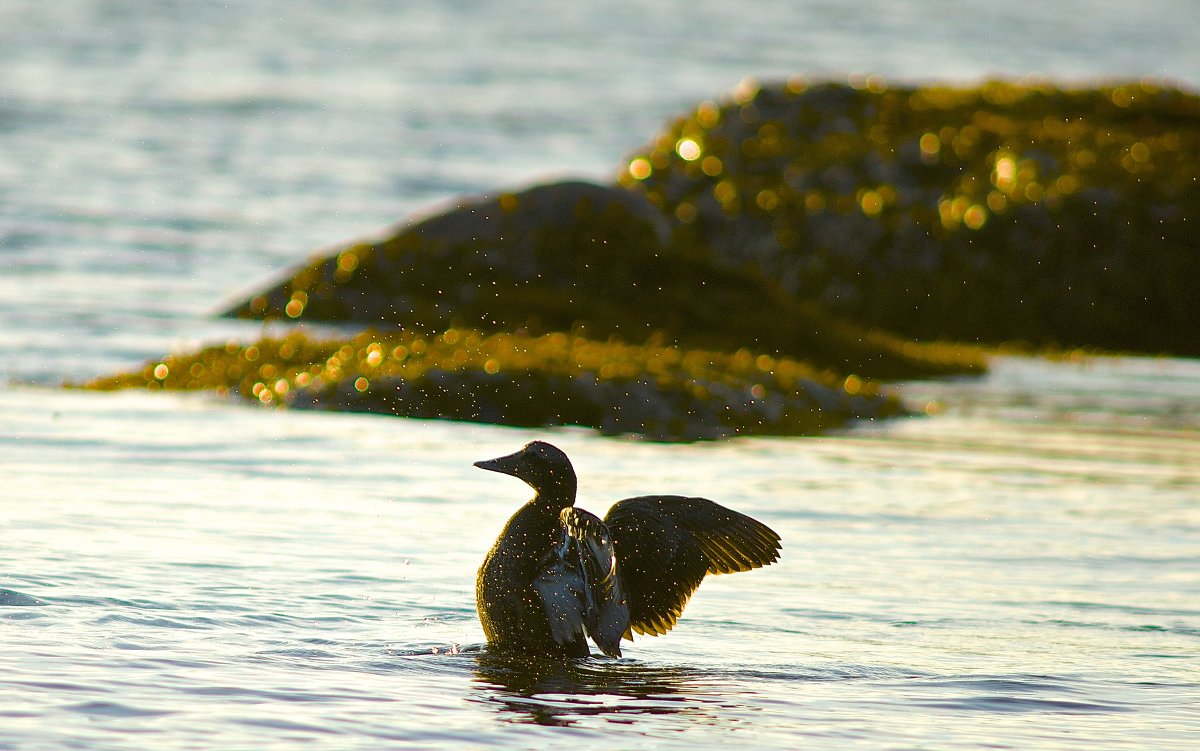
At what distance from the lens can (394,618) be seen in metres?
8.60

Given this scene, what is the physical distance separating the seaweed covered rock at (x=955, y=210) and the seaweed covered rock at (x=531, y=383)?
6633mm

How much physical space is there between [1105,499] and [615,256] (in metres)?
7.55

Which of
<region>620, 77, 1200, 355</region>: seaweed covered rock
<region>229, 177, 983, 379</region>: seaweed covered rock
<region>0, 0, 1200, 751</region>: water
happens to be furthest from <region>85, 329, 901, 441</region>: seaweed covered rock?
<region>620, 77, 1200, 355</region>: seaweed covered rock

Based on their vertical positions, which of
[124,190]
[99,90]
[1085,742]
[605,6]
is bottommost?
[1085,742]

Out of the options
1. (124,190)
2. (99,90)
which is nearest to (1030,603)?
(124,190)

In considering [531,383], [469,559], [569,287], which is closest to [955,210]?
[569,287]

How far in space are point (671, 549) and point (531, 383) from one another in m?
5.97

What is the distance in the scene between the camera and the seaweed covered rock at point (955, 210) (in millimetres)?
22109

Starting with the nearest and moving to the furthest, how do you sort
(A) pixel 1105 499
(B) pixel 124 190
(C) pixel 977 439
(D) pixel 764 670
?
(D) pixel 764 670
(A) pixel 1105 499
(C) pixel 977 439
(B) pixel 124 190

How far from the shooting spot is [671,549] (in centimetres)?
855

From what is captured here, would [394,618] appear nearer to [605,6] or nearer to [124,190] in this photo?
[124,190]

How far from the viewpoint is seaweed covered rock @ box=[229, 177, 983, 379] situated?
58.7ft

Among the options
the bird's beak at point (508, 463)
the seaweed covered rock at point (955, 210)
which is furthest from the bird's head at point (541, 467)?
the seaweed covered rock at point (955, 210)

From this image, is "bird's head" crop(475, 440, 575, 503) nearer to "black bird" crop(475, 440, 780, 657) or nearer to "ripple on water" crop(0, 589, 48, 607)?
"black bird" crop(475, 440, 780, 657)
